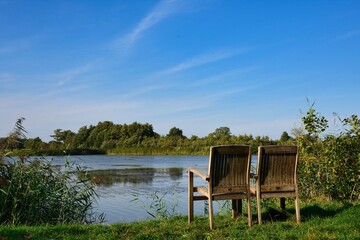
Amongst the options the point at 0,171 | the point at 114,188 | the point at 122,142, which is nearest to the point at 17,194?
the point at 0,171

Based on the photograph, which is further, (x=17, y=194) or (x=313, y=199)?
(x=313, y=199)

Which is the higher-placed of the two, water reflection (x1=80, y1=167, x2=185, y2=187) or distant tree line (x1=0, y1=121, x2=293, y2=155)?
distant tree line (x1=0, y1=121, x2=293, y2=155)

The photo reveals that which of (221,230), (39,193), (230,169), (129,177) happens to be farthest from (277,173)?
(129,177)

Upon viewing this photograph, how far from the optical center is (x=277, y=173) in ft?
20.5

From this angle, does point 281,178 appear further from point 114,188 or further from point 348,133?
point 114,188

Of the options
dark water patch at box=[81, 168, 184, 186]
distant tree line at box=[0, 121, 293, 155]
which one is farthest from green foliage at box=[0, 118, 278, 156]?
dark water patch at box=[81, 168, 184, 186]

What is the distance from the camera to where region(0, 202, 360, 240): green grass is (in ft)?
17.8

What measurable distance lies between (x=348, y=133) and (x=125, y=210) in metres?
5.83

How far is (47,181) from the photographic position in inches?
326

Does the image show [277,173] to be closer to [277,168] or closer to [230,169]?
[277,168]

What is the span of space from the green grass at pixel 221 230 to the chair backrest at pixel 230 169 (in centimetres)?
59

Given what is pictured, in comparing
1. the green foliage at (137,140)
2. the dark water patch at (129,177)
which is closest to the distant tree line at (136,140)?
the green foliage at (137,140)

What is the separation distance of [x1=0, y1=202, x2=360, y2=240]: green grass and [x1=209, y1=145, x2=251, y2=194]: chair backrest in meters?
0.59

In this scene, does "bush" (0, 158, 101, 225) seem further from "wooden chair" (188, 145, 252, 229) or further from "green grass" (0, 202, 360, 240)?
"wooden chair" (188, 145, 252, 229)
